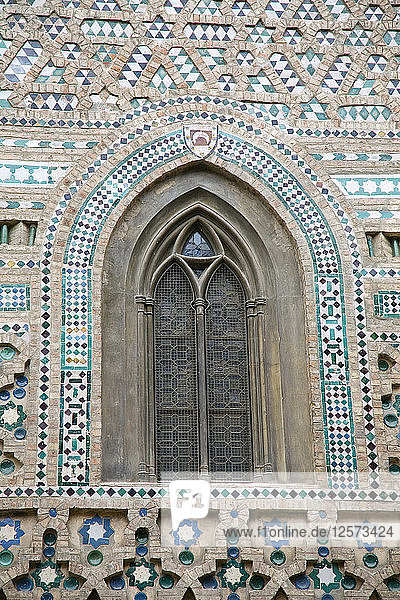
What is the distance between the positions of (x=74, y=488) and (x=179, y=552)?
3.85ft

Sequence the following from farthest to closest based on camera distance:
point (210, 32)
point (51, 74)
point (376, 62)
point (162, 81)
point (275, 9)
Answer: point (275, 9)
point (376, 62)
point (210, 32)
point (162, 81)
point (51, 74)

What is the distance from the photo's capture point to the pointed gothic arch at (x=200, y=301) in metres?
12.8

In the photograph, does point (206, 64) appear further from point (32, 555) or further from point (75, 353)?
point (32, 555)

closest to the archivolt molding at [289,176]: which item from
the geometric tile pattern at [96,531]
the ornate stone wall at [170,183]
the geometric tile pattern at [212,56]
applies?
the ornate stone wall at [170,183]

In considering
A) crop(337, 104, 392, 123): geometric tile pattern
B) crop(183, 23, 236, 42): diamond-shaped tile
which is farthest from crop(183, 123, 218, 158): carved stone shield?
crop(337, 104, 392, 123): geometric tile pattern

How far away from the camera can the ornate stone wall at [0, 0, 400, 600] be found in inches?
474

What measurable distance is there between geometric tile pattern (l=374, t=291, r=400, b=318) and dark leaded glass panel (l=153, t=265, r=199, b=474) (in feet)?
6.35

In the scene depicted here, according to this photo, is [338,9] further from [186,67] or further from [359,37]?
[186,67]

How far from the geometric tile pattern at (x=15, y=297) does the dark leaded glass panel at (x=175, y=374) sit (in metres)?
1.39

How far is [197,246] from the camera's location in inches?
540

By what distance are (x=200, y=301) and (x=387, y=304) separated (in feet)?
6.42

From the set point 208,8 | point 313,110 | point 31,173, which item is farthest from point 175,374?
point 208,8

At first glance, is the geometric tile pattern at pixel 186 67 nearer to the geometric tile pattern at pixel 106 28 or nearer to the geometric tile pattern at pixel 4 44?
the geometric tile pattern at pixel 106 28

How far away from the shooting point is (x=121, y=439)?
499 inches
